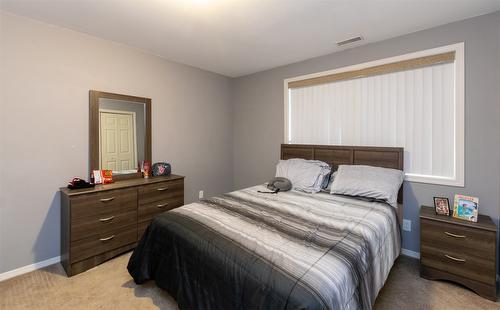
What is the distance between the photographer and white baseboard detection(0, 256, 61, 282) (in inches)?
84.6

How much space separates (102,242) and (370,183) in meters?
2.83

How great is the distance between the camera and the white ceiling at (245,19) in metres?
1.98

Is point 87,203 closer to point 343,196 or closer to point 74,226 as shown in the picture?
point 74,226

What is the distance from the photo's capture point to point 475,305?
181 cm

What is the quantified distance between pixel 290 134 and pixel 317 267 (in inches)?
100

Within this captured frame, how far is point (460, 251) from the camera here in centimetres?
198

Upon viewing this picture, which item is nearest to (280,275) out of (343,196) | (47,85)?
(343,196)

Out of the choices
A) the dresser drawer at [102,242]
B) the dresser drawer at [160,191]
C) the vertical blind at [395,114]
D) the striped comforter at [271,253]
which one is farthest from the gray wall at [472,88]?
the dresser drawer at [102,242]

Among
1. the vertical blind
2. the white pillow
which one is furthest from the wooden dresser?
the vertical blind

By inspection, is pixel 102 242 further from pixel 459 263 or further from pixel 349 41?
pixel 349 41

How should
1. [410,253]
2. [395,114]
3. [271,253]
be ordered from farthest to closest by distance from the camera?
[395,114]
[410,253]
[271,253]

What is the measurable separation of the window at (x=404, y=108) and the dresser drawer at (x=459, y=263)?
70 cm

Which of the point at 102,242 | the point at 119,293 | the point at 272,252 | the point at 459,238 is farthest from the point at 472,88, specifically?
the point at 102,242

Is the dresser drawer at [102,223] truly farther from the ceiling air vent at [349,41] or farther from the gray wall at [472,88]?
the ceiling air vent at [349,41]
